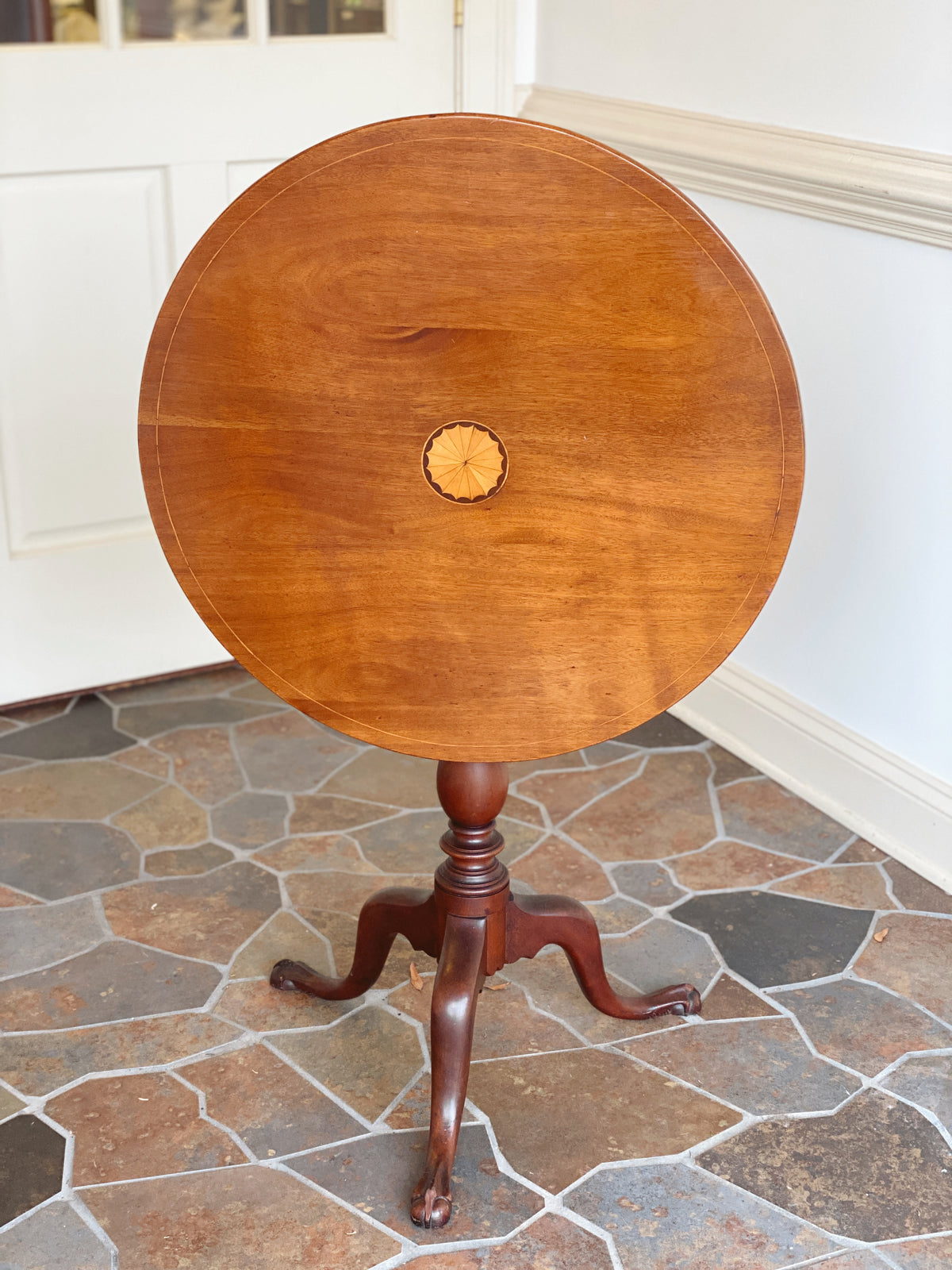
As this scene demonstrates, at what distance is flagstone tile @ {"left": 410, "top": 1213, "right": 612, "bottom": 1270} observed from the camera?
57.3 inches

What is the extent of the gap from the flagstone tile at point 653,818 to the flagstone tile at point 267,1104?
0.69 m

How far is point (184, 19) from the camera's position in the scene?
7.96 ft

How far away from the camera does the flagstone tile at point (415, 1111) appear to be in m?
1.65

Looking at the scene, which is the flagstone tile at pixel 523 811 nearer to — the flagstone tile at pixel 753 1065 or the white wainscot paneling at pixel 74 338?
the flagstone tile at pixel 753 1065

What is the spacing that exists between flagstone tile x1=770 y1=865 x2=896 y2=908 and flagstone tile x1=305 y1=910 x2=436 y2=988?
1.94 feet

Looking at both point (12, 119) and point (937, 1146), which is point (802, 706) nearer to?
point (937, 1146)

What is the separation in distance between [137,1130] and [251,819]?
0.72 m

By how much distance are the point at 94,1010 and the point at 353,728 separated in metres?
0.71

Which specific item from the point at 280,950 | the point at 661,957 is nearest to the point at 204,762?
the point at 280,950

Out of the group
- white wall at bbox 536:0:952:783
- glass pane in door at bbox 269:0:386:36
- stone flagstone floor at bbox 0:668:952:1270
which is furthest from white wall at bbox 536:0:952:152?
stone flagstone floor at bbox 0:668:952:1270

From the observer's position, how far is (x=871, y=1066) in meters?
1.75

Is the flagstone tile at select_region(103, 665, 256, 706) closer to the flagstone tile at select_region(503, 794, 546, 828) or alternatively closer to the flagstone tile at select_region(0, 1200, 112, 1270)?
the flagstone tile at select_region(503, 794, 546, 828)

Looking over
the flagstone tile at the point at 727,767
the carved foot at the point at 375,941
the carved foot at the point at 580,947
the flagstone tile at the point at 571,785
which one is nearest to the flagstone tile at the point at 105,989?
the carved foot at the point at 375,941

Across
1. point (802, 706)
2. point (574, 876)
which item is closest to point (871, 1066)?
point (574, 876)
